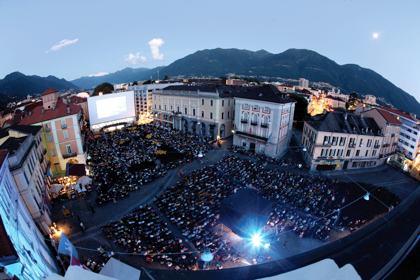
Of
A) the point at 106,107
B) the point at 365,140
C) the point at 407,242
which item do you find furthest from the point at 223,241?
the point at 106,107

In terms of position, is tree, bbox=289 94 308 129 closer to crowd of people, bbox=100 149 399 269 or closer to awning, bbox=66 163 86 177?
crowd of people, bbox=100 149 399 269

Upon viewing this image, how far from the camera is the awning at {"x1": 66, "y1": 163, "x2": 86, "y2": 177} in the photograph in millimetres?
32594

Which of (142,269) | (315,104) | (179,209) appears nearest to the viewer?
(142,269)

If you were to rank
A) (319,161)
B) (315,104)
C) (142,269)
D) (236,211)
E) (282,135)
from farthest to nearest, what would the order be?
(315,104), (282,135), (319,161), (236,211), (142,269)

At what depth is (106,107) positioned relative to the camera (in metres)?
57.9

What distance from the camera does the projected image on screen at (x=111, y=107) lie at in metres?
56.9

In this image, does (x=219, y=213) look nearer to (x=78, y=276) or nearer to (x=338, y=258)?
(x=338, y=258)

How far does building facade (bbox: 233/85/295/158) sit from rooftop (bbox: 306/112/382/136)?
19.9 ft

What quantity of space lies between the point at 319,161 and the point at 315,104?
4806 cm

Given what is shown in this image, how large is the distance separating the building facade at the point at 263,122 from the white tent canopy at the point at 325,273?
3935 cm

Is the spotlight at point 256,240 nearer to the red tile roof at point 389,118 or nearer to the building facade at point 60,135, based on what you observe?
the building facade at point 60,135

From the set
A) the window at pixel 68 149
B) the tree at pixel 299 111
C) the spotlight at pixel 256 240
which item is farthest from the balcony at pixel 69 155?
the tree at pixel 299 111

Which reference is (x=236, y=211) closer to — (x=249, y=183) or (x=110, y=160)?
(x=249, y=183)

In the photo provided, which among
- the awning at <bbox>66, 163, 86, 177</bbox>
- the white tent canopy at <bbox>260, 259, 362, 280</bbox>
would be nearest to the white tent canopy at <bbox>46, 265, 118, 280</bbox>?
the white tent canopy at <bbox>260, 259, 362, 280</bbox>
